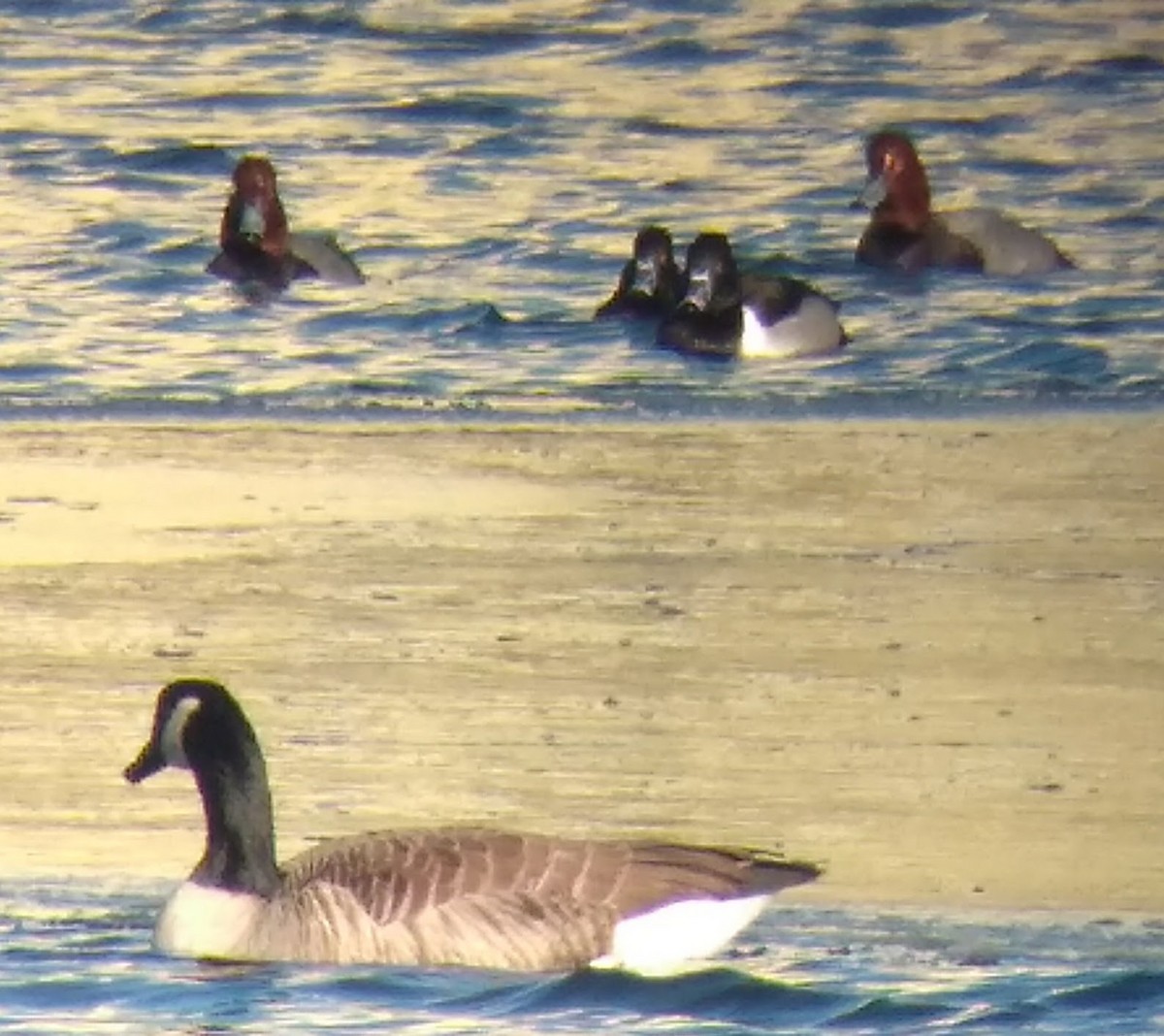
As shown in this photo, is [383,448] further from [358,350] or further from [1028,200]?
[1028,200]

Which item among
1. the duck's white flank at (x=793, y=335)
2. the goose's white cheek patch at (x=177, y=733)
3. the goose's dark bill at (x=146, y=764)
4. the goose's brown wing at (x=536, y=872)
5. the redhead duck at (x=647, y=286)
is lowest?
the duck's white flank at (x=793, y=335)

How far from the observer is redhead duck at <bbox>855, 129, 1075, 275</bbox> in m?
21.1

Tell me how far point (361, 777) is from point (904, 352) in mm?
8986

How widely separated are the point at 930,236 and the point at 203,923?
524 inches

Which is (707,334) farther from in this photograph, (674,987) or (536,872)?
(674,987)

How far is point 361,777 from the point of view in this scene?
9711 millimetres

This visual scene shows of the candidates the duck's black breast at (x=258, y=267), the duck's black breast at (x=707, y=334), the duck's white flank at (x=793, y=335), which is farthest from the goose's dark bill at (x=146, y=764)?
the duck's black breast at (x=258, y=267)

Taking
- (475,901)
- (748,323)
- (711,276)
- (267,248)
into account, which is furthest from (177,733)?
(267,248)

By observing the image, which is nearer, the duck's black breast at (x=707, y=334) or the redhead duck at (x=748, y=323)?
the redhead duck at (x=748, y=323)

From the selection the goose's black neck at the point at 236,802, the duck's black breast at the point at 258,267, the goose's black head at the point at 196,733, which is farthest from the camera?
the duck's black breast at the point at 258,267

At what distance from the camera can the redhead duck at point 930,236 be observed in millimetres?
21109

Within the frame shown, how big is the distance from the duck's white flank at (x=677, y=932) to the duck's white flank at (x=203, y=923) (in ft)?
2.50

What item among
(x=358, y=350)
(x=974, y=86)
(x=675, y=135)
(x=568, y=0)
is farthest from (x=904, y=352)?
(x=568, y=0)

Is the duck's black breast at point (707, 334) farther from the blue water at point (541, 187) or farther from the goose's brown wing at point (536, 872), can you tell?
the goose's brown wing at point (536, 872)
